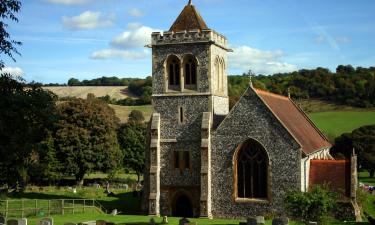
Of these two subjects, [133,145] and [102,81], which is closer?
[133,145]

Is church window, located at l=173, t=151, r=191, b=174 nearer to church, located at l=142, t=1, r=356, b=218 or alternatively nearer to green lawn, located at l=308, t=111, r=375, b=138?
church, located at l=142, t=1, r=356, b=218

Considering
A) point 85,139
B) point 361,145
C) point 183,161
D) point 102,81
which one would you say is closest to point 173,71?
point 183,161

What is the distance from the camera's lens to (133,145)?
6378 cm

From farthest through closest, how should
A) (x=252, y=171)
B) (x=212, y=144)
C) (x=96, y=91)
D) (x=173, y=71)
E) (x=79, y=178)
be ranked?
(x=96, y=91) < (x=79, y=178) < (x=173, y=71) < (x=212, y=144) < (x=252, y=171)

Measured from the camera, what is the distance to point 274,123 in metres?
33.7

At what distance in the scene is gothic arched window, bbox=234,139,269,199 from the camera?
112 ft

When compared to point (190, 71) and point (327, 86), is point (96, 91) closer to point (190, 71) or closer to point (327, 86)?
A: point (327, 86)

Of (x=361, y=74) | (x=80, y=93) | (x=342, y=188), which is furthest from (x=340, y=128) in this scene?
(x=80, y=93)

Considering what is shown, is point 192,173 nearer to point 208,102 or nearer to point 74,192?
point 208,102

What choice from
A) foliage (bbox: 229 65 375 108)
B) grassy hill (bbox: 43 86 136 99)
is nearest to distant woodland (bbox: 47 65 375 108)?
foliage (bbox: 229 65 375 108)

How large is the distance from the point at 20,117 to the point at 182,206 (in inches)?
806

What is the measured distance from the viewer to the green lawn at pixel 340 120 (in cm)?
8062

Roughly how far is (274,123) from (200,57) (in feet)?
21.9

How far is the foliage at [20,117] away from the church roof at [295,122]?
18.8 m
